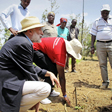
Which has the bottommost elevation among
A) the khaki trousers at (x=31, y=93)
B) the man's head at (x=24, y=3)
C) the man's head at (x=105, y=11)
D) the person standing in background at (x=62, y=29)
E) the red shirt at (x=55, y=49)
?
the khaki trousers at (x=31, y=93)

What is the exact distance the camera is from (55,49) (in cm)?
267

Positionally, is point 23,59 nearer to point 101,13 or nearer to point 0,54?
point 0,54

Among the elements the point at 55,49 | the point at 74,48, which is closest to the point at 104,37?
the point at 74,48

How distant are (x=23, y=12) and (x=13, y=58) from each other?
1.84m

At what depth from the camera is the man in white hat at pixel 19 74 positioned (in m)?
1.66

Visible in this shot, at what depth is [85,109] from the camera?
2.51m

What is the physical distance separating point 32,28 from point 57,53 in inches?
35.2

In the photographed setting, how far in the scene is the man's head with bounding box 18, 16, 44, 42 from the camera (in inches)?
72.9

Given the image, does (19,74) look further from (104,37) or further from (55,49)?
(104,37)

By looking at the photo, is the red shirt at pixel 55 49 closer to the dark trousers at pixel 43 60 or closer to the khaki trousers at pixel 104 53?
the dark trousers at pixel 43 60

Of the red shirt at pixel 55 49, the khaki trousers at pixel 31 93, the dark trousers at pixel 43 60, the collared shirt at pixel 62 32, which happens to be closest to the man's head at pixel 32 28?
the khaki trousers at pixel 31 93

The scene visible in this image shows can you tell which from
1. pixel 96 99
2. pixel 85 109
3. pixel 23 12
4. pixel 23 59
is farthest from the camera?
pixel 23 12

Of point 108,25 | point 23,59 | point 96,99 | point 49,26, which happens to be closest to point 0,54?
point 23,59

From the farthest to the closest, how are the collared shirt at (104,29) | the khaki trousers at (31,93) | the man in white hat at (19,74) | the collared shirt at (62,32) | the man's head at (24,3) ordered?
the collared shirt at (62,32) < the collared shirt at (104,29) < the man's head at (24,3) < the khaki trousers at (31,93) < the man in white hat at (19,74)
